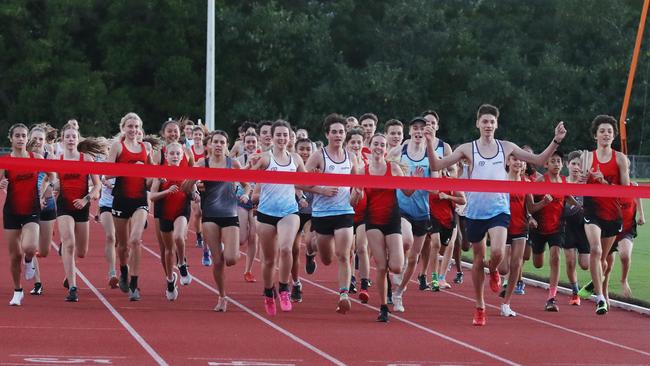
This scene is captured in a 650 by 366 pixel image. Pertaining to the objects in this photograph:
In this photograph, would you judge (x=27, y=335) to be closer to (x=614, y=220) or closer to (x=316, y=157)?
(x=316, y=157)

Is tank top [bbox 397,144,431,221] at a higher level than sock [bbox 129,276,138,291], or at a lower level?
higher

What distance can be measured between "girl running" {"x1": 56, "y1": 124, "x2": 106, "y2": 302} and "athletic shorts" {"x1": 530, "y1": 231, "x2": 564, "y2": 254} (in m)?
4.90

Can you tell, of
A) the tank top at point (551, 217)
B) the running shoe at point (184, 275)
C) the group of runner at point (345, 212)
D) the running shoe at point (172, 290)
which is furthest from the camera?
the running shoe at point (184, 275)

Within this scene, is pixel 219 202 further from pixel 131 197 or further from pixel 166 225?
pixel 131 197

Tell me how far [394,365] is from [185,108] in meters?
46.8

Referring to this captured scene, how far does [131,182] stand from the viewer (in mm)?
14875

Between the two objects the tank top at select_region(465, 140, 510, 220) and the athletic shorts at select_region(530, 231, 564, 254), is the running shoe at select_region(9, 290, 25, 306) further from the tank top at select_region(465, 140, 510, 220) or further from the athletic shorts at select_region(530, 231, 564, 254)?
the athletic shorts at select_region(530, 231, 564, 254)

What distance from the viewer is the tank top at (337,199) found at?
13.8 m

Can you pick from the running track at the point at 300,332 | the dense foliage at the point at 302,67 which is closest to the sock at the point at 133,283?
the running track at the point at 300,332

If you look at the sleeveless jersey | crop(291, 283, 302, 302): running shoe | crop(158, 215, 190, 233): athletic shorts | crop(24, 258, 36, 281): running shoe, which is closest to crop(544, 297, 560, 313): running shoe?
crop(291, 283, 302, 302): running shoe

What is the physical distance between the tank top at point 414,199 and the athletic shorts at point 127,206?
2747mm

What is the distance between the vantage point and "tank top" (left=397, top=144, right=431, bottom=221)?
14.8m

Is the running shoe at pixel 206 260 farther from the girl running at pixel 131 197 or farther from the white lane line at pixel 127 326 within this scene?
Result: the girl running at pixel 131 197

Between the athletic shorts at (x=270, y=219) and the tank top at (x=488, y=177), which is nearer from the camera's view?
the tank top at (x=488, y=177)
